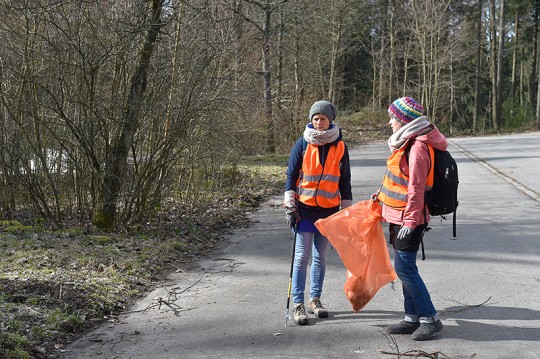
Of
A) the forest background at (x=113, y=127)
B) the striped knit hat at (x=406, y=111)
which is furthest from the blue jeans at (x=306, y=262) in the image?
the forest background at (x=113, y=127)

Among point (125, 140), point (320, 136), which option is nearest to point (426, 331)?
point (320, 136)

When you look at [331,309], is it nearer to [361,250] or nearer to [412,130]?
[361,250]

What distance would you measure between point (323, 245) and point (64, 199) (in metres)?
6.09

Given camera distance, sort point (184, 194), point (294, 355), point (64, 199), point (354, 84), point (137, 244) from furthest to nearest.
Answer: point (354, 84), point (184, 194), point (64, 199), point (137, 244), point (294, 355)

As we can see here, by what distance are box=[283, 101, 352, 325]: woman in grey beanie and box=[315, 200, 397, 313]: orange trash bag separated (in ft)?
0.84

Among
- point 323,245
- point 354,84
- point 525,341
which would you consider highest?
point 354,84

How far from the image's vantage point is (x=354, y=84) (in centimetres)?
5506

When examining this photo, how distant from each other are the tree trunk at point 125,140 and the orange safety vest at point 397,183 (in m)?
5.38

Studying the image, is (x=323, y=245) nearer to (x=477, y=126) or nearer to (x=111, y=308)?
(x=111, y=308)

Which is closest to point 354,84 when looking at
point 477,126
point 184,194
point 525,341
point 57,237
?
point 477,126

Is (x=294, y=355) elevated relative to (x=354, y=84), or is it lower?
lower

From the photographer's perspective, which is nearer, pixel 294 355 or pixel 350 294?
pixel 294 355

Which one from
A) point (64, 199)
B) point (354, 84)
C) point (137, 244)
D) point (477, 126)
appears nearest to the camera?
point (137, 244)

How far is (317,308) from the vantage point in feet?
19.8
